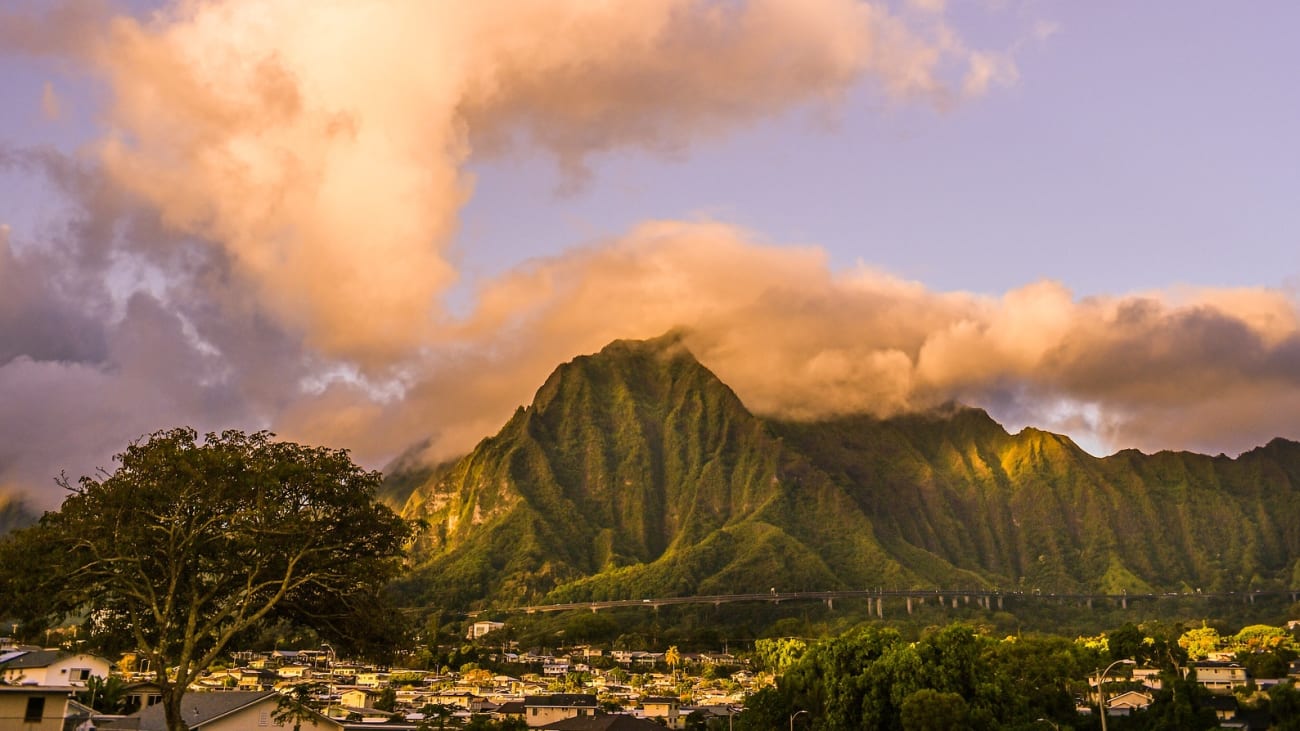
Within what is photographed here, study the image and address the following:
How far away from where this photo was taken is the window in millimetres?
42922

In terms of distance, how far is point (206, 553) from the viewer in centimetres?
3972

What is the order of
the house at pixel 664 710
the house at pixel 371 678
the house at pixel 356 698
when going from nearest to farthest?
1. the house at pixel 356 698
2. the house at pixel 664 710
3. the house at pixel 371 678

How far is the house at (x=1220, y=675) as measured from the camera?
144m

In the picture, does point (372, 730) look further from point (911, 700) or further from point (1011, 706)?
point (1011, 706)

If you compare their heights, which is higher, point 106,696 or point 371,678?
point 106,696

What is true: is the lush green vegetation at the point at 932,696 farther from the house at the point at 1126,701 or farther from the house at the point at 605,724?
the house at the point at 605,724

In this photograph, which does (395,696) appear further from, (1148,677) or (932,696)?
(1148,677)

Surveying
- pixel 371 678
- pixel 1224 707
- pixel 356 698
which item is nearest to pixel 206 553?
pixel 356 698

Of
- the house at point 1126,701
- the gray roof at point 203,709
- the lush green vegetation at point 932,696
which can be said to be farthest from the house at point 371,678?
the house at point 1126,701

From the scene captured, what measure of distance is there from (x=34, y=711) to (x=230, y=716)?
2009 cm

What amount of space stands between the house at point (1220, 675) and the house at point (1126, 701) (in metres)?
28.0

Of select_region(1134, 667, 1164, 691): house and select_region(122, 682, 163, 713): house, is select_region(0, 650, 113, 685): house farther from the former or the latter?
select_region(1134, 667, 1164, 691): house

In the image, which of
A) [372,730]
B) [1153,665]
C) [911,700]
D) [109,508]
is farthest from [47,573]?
[1153,665]

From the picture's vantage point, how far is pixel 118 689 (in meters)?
90.6
